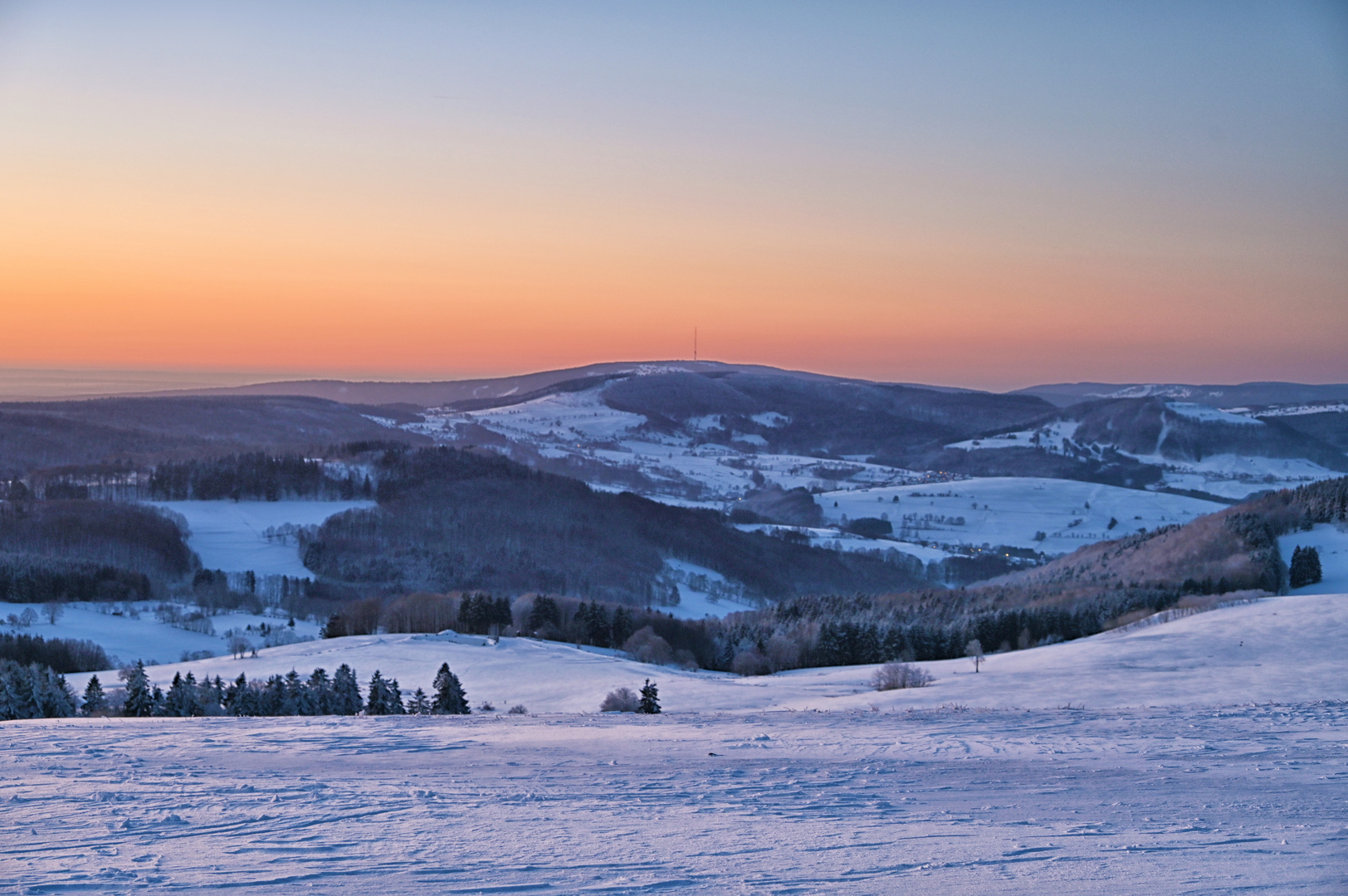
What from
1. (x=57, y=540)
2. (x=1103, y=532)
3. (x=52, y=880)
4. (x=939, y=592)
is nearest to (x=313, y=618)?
(x=57, y=540)

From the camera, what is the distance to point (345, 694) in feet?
122

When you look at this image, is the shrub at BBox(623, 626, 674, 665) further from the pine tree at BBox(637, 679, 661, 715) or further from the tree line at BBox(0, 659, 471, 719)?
the pine tree at BBox(637, 679, 661, 715)

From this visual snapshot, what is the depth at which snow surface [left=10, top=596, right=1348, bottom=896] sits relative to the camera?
9.77m

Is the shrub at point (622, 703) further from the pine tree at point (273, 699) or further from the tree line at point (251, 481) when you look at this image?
the tree line at point (251, 481)

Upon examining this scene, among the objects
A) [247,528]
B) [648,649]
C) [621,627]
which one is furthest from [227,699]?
[247,528]

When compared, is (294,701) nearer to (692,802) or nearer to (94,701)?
(94,701)

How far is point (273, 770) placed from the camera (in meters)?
14.3

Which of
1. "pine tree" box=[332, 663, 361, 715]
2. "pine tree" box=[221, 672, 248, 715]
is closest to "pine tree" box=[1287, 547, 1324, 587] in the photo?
"pine tree" box=[332, 663, 361, 715]

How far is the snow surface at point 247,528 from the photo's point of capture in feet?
417

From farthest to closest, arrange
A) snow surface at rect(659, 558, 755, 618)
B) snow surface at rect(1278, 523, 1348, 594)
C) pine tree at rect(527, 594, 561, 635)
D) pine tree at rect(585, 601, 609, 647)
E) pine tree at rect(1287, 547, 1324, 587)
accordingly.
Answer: snow surface at rect(659, 558, 755, 618)
pine tree at rect(527, 594, 561, 635)
pine tree at rect(585, 601, 609, 647)
pine tree at rect(1287, 547, 1324, 587)
snow surface at rect(1278, 523, 1348, 594)

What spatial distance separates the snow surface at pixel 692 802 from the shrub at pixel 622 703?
45.0 feet

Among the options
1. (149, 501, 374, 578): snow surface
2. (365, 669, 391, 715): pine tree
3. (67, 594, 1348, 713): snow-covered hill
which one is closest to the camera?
(67, 594, 1348, 713): snow-covered hill

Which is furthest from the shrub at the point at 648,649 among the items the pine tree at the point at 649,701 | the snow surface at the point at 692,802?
the snow surface at the point at 692,802

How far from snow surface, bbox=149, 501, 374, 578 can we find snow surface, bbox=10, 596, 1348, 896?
114273 mm
